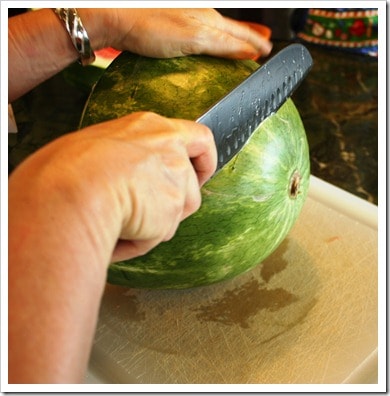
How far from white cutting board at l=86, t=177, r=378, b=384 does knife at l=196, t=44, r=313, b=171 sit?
372 mm

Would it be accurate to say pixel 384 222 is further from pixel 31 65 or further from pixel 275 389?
pixel 31 65

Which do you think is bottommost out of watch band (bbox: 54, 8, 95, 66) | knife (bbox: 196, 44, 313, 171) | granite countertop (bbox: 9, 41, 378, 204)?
granite countertop (bbox: 9, 41, 378, 204)

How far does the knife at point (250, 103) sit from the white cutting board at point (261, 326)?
37cm

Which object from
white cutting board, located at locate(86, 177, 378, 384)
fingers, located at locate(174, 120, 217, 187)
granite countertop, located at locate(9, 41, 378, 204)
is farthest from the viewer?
granite countertop, located at locate(9, 41, 378, 204)

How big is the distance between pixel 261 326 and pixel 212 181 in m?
0.34

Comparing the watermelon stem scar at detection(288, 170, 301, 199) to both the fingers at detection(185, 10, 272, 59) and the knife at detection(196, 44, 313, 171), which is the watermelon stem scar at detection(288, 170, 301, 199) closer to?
the knife at detection(196, 44, 313, 171)

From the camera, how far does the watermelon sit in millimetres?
1148

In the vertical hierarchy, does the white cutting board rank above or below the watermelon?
below

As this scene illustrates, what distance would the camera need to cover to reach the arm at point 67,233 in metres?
0.74

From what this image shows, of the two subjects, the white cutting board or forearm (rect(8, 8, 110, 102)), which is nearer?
the white cutting board

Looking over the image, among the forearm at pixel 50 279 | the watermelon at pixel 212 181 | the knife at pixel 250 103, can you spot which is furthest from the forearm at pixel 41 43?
the forearm at pixel 50 279

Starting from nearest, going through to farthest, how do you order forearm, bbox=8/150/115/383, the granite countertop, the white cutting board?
forearm, bbox=8/150/115/383 < the white cutting board < the granite countertop

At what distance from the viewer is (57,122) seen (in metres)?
2.02

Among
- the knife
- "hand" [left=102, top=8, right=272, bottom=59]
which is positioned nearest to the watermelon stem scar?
the knife
